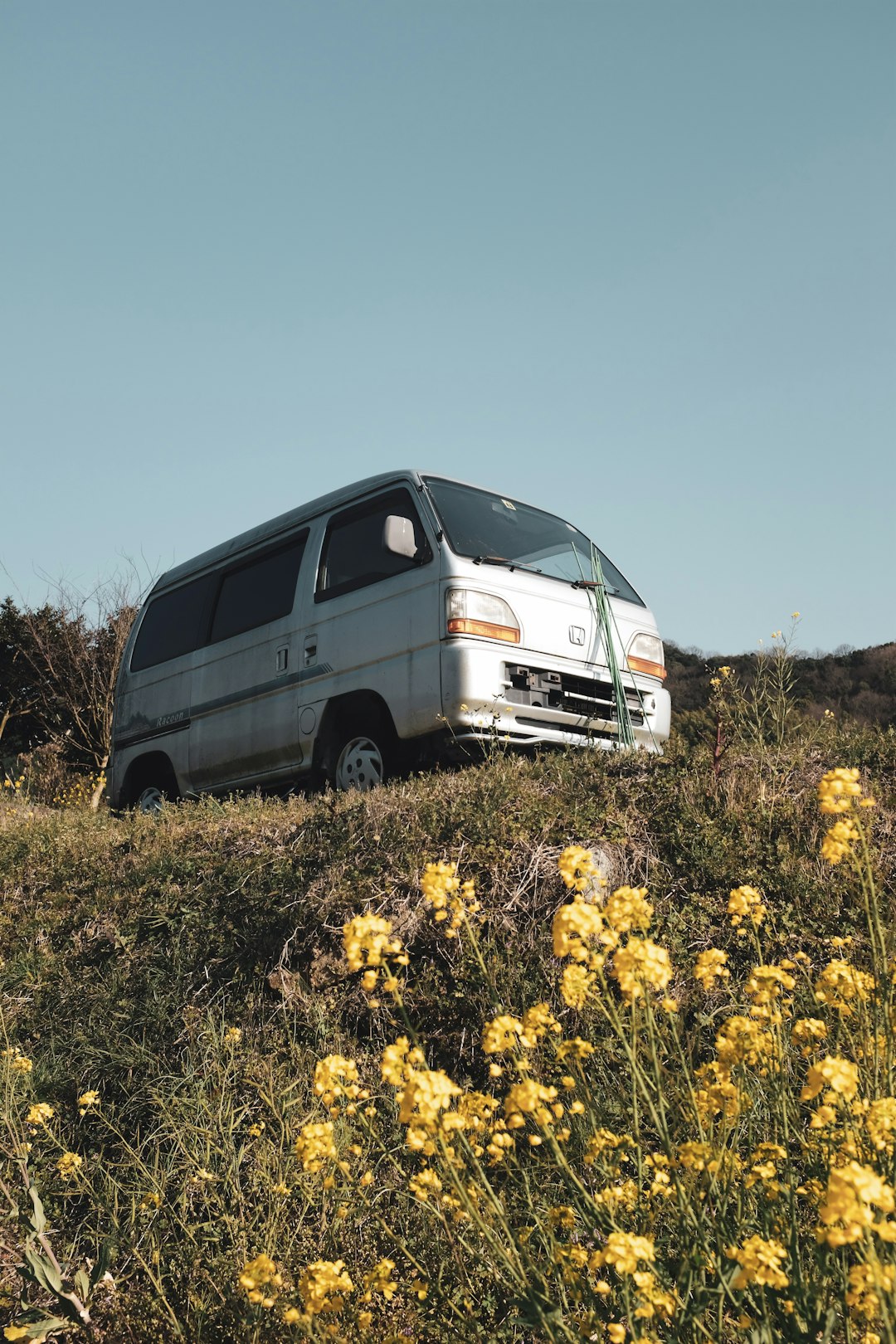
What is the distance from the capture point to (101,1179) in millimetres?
3059

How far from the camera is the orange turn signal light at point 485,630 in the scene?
17.0 ft

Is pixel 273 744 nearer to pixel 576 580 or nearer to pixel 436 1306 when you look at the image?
pixel 576 580

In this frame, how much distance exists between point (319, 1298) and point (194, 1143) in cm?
123

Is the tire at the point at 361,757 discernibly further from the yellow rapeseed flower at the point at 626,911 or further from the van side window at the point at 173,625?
the yellow rapeseed flower at the point at 626,911

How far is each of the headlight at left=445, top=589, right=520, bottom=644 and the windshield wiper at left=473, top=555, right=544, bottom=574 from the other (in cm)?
23

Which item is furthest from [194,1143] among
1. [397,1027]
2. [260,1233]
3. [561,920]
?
[561,920]

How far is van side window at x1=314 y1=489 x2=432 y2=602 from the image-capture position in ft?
18.9

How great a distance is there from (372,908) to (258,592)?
11.9 ft

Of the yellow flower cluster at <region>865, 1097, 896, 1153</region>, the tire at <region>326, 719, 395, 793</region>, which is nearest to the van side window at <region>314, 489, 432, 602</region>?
the tire at <region>326, 719, 395, 793</region>

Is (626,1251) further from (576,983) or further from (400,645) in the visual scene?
(400,645)

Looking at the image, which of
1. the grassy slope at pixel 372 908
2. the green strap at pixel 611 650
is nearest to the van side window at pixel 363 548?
the green strap at pixel 611 650

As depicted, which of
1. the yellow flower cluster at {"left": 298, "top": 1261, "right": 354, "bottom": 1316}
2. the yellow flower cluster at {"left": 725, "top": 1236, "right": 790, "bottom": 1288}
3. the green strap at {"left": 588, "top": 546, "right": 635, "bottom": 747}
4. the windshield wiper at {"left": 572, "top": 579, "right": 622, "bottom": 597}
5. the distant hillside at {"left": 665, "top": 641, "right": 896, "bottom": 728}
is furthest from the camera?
the distant hillside at {"left": 665, "top": 641, "right": 896, "bottom": 728}

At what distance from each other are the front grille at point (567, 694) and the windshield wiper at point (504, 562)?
24.8 inches

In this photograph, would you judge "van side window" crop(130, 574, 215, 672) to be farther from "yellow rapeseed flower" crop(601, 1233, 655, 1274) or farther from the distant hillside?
the distant hillside
